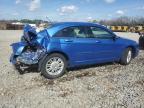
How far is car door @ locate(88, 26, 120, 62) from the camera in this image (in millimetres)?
9070

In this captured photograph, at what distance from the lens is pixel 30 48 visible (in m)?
8.61

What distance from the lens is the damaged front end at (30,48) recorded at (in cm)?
805

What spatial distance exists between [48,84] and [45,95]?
3.34ft

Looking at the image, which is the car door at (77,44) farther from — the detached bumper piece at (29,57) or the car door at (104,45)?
the detached bumper piece at (29,57)

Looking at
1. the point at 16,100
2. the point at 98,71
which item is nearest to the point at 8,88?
the point at 16,100

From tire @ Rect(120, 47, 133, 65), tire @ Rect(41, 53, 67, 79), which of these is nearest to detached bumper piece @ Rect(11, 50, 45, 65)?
tire @ Rect(41, 53, 67, 79)

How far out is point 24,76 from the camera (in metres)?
8.27

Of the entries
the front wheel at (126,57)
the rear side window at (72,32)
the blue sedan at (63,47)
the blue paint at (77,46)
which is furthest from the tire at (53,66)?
the front wheel at (126,57)

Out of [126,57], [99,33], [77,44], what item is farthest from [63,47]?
[126,57]

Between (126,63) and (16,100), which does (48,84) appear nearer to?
(16,100)

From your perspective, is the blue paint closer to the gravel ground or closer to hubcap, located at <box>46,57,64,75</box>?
hubcap, located at <box>46,57,64,75</box>

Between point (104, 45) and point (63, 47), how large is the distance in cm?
175

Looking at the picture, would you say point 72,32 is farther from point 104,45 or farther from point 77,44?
point 104,45

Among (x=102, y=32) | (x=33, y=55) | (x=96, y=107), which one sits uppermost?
(x=102, y=32)
